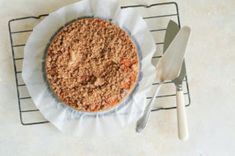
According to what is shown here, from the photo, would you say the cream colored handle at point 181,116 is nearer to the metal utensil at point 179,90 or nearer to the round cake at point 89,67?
the metal utensil at point 179,90

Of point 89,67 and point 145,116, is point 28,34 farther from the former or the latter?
point 145,116

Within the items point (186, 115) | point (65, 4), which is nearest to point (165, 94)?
point (186, 115)

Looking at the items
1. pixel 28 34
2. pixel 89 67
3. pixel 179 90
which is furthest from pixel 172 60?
pixel 28 34

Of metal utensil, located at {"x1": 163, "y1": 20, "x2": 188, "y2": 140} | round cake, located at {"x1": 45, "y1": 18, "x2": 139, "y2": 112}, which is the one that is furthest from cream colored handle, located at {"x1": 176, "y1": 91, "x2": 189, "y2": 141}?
round cake, located at {"x1": 45, "y1": 18, "x2": 139, "y2": 112}

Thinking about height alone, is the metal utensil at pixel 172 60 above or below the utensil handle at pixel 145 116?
above

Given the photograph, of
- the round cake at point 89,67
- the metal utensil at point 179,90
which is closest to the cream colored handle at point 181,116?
the metal utensil at point 179,90

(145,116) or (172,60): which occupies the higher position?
(172,60)
